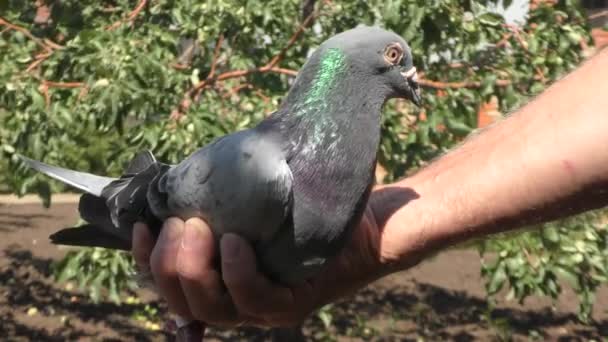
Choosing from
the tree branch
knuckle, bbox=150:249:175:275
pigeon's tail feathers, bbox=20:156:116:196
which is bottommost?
the tree branch

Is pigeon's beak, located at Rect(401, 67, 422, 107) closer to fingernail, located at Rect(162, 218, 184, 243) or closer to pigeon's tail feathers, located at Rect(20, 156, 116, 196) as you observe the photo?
fingernail, located at Rect(162, 218, 184, 243)

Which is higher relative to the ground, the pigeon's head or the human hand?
the pigeon's head

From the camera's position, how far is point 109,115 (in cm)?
263

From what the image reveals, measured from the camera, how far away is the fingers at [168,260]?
142 centimetres

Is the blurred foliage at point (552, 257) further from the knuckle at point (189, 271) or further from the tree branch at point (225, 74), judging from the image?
the knuckle at point (189, 271)

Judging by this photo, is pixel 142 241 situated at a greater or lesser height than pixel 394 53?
lesser

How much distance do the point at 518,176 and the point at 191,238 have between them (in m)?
0.77

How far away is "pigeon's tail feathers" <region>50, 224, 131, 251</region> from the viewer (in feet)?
5.76

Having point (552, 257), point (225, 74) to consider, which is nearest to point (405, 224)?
point (552, 257)

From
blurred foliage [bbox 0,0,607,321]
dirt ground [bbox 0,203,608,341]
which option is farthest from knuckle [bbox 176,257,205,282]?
dirt ground [bbox 0,203,608,341]

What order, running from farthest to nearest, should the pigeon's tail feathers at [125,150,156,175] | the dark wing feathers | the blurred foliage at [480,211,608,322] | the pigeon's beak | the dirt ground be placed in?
the dirt ground < the blurred foliage at [480,211,608,322] < the pigeon's tail feathers at [125,150,156,175] < the dark wing feathers < the pigeon's beak

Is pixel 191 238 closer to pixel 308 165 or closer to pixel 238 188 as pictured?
pixel 238 188

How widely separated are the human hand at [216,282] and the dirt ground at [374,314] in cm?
283

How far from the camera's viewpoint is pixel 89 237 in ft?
5.88
